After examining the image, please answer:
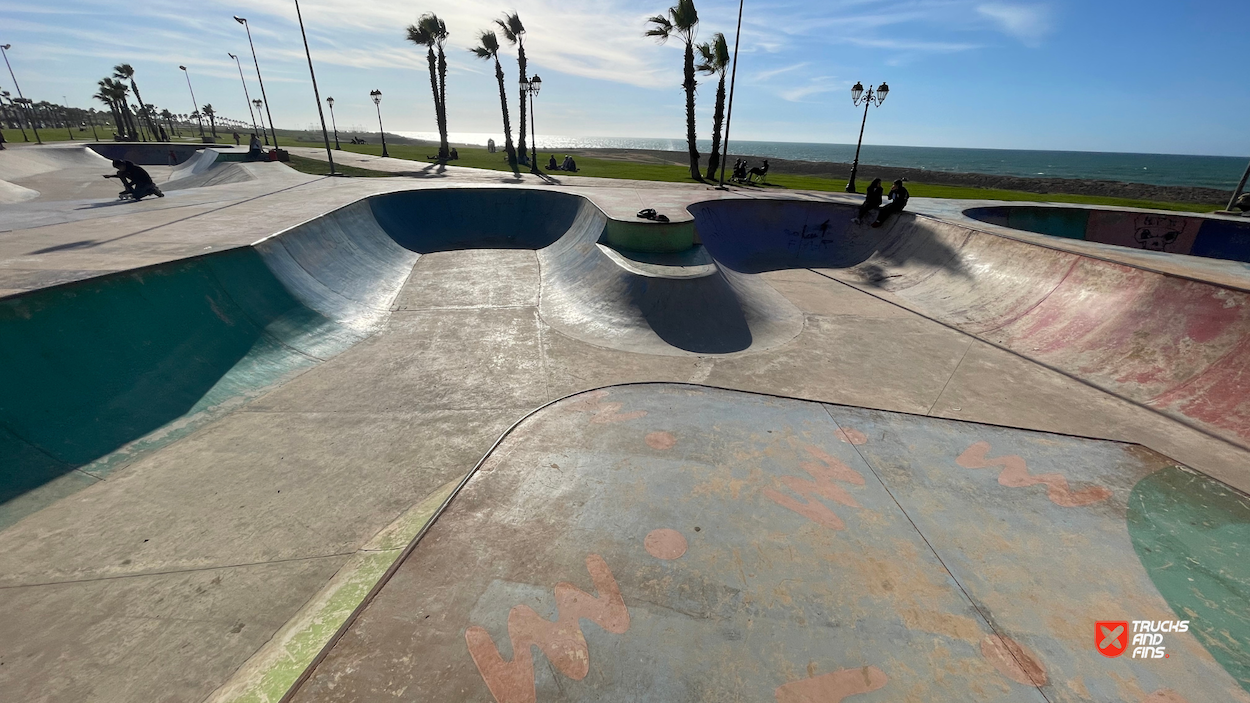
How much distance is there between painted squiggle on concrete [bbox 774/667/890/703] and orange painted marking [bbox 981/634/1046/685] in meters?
0.82

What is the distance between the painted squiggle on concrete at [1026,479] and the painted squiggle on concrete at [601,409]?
383cm

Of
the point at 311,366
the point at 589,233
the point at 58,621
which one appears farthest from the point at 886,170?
the point at 58,621

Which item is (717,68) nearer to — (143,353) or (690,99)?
(690,99)

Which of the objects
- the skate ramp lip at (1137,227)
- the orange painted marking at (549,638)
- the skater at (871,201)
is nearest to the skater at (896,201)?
the skater at (871,201)

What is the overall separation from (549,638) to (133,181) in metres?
21.7

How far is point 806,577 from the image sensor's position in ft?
11.6

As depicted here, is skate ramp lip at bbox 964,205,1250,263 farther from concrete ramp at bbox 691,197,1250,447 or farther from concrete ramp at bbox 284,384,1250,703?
concrete ramp at bbox 284,384,1250,703

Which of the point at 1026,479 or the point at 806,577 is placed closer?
the point at 806,577

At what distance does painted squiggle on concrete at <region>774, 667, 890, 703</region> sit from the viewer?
2729 mm

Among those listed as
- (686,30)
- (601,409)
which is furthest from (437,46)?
(601,409)

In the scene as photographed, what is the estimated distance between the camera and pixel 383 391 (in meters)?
7.58

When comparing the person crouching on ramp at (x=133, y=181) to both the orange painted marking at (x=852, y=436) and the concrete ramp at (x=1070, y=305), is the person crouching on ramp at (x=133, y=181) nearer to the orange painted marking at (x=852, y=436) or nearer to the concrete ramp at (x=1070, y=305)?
the concrete ramp at (x=1070, y=305)

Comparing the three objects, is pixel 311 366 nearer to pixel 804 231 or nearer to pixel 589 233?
pixel 589 233

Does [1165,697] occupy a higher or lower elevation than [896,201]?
lower
